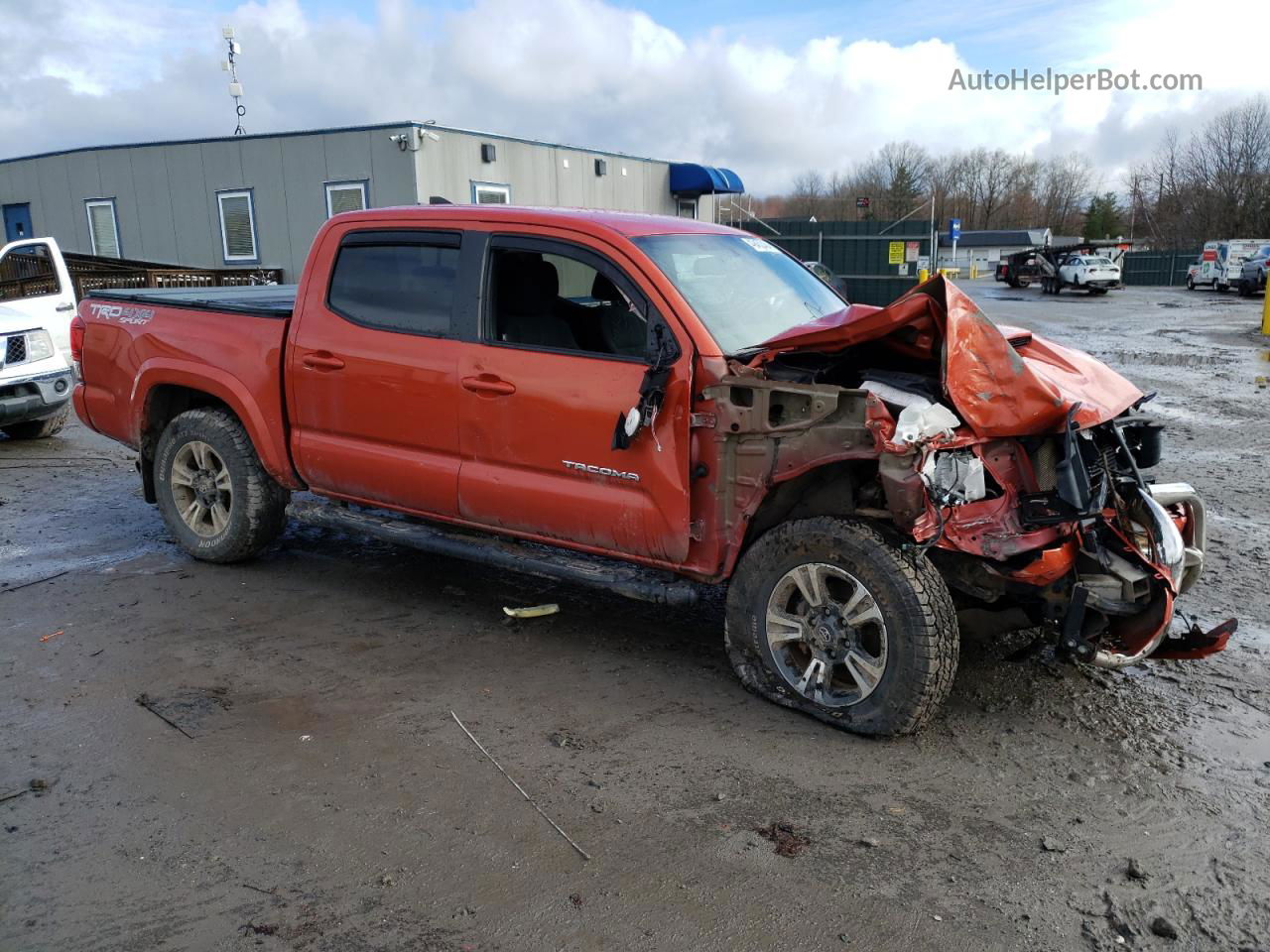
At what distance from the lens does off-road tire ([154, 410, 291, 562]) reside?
5.50 meters

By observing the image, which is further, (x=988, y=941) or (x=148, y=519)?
(x=148, y=519)

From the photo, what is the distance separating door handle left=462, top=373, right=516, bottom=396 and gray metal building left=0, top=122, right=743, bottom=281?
554 inches

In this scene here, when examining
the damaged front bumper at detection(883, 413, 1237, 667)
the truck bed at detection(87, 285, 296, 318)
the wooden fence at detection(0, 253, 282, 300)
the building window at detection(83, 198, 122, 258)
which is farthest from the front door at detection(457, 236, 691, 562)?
the building window at detection(83, 198, 122, 258)

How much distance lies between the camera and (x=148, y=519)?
6.84 metres

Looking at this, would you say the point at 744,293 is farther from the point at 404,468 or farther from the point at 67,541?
the point at 67,541

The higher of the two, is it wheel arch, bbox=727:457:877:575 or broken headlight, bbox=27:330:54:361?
broken headlight, bbox=27:330:54:361

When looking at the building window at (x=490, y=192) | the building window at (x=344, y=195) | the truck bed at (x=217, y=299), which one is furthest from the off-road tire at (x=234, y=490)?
the building window at (x=490, y=192)

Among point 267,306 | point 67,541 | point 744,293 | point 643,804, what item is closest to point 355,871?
point 643,804

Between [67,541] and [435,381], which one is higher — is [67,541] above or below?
below

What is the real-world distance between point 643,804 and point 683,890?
1.57 feet

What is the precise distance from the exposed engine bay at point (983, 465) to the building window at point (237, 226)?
63.4 feet

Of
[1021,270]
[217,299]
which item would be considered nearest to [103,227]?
[217,299]

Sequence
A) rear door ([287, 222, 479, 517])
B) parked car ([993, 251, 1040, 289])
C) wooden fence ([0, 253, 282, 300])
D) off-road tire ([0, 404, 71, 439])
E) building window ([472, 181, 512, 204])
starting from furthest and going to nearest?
parked car ([993, 251, 1040, 289]) → building window ([472, 181, 512, 204]) → wooden fence ([0, 253, 282, 300]) → off-road tire ([0, 404, 71, 439]) → rear door ([287, 222, 479, 517])

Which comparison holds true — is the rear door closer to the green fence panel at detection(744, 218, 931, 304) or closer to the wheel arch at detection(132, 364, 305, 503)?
the wheel arch at detection(132, 364, 305, 503)
